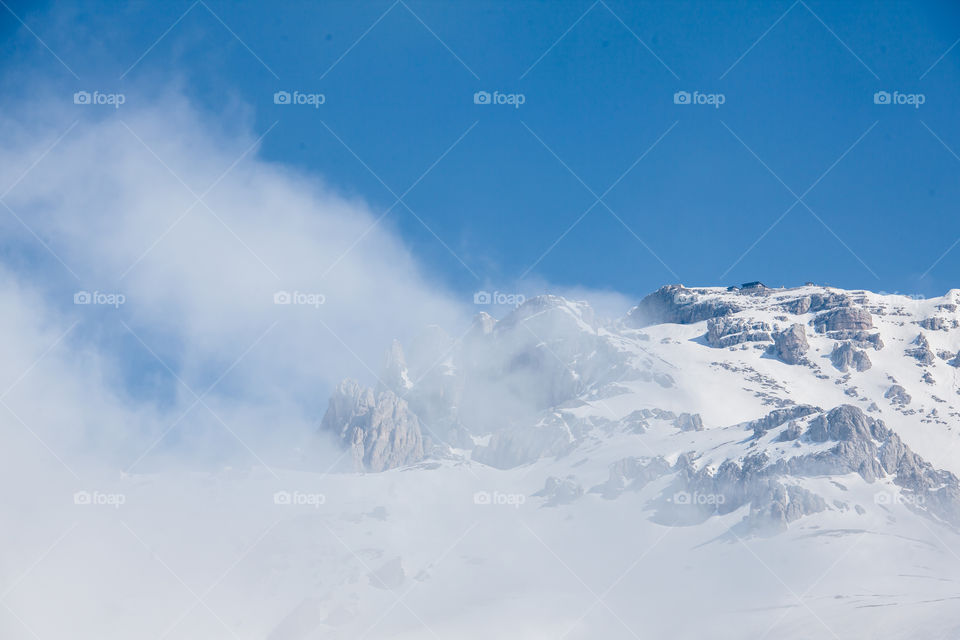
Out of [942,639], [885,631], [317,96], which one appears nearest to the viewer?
[317,96]

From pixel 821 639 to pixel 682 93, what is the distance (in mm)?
107798

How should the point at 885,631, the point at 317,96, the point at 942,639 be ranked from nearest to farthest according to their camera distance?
1. the point at 317,96
2. the point at 942,639
3. the point at 885,631

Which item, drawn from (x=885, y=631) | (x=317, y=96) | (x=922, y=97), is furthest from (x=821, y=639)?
(x=317, y=96)

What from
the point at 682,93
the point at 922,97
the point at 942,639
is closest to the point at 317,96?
the point at 682,93

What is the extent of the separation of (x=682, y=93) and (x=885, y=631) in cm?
10535

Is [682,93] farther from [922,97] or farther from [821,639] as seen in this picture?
[821,639]

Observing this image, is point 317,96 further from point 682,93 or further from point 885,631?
point 885,631

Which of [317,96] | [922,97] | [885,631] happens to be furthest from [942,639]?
[317,96]

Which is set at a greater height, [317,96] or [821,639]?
[317,96]

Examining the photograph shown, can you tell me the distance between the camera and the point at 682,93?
178375 millimetres

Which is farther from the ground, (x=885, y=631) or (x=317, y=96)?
(x=317, y=96)

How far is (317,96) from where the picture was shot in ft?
488

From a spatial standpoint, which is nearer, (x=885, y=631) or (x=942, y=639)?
(x=942, y=639)

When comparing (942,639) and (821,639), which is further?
(821,639)
